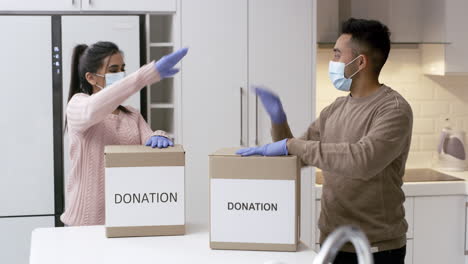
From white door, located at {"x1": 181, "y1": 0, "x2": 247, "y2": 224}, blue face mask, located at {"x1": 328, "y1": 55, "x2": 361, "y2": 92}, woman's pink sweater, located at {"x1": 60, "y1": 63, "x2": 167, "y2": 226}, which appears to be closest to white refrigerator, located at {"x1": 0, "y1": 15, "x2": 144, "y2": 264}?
white door, located at {"x1": 181, "y1": 0, "x2": 247, "y2": 224}

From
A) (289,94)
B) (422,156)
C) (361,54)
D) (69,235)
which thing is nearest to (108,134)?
(69,235)

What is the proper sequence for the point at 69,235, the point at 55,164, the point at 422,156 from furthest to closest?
the point at 422,156
the point at 55,164
the point at 69,235

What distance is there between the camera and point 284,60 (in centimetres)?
380

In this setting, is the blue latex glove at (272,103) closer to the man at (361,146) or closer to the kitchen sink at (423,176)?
the man at (361,146)

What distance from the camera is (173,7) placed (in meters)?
3.68

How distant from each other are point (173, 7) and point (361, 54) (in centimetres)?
142

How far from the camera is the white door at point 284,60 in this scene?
148 inches

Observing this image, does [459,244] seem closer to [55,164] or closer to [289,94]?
[289,94]

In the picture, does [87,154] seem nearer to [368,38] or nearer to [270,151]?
[270,151]

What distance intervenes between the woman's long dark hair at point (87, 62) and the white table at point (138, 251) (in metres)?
0.63

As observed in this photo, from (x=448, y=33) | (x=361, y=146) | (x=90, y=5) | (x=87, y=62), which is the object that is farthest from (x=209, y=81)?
(x=361, y=146)

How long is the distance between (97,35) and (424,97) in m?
1.96

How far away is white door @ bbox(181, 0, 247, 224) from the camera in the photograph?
3.72 meters

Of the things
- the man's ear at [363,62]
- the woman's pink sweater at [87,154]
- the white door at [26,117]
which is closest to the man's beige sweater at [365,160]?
the man's ear at [363,62]
